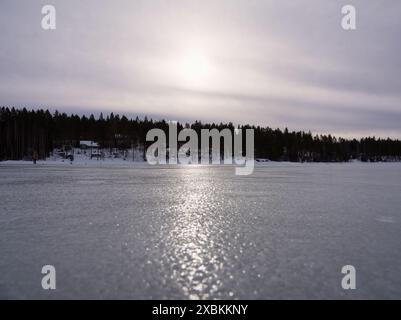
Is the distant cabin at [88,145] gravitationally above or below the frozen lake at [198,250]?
above

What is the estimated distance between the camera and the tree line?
3142 inches

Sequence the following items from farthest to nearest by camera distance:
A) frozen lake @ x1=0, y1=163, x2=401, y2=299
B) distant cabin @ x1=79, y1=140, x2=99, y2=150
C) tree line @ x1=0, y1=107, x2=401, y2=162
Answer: distant cabin @ x1=79, y1=140, x2=99, y2=150, tree line @ x1=0, y1=107, x2=401, y2=162, frozen lake @ x1=0, y1=163, x2=401, y2=299

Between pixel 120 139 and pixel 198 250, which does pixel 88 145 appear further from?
pixel 198 250

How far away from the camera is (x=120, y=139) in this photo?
10238 cm

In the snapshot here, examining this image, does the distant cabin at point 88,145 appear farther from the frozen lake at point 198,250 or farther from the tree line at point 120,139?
the frozen lake at point 198,250

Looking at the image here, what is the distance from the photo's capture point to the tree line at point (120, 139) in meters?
79.8

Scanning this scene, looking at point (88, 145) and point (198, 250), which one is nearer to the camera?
point (198, 250)

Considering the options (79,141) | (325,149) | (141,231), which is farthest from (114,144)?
(141,231)

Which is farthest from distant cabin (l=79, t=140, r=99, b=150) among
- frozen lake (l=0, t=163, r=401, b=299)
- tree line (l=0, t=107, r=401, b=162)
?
frozen lake (l=0, t=163, r=401, b=299)

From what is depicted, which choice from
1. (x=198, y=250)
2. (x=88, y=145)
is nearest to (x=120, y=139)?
(x=88, y=145)

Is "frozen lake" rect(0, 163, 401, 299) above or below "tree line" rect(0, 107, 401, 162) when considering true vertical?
below

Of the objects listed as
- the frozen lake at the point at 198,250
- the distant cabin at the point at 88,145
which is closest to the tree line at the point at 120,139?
the distant cabin at the point at 88,145

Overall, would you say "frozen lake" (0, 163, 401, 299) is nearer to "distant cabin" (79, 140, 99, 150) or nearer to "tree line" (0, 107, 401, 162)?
"tree line" (0, 107, 401, 162)
